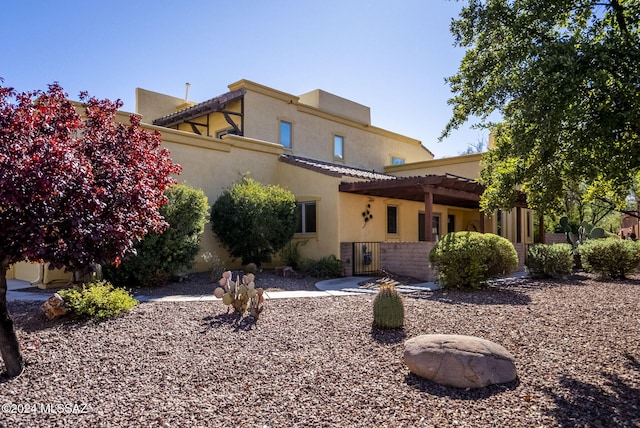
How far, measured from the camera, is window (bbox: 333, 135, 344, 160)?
1997 cm

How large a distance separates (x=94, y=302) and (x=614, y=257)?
13.7m

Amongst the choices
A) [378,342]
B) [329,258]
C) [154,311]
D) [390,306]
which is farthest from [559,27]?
Result: [329,258]

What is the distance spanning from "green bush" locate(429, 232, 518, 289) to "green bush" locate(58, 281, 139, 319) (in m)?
6.89

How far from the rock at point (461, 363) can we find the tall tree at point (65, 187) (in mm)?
3503

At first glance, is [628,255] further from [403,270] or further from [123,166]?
[123,166]

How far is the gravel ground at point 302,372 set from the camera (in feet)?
12.6

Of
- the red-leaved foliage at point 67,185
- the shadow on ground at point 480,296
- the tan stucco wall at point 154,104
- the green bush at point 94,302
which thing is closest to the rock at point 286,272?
the shadow on ground at point 480,296

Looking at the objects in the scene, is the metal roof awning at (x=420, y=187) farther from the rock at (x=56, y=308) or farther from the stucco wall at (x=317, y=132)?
the rock at (x=56, y=308)

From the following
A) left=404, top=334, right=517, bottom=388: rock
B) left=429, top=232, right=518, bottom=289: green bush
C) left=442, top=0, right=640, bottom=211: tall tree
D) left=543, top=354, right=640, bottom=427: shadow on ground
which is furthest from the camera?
left=429, top=232, right=518, bottom=289: green bush

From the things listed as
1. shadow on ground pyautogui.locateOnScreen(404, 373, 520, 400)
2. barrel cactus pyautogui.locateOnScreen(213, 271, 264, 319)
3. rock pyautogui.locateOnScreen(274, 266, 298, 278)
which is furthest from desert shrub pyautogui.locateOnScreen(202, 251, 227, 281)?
shadow on ground pyautogui.locateOnScreen(404, 373, 520, 400)

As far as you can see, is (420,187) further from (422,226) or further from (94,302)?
(94,302)

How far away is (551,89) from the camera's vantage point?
4.58 meters

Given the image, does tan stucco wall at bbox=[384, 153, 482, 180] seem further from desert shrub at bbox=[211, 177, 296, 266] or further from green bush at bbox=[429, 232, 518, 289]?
desert shrub at bbox=[211, 177, 296, 266]

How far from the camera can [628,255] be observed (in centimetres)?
1264
